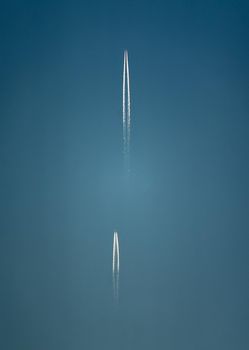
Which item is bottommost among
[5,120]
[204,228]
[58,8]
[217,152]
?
[204,228]

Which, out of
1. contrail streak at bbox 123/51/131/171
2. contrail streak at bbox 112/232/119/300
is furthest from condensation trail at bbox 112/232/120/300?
contrail streak at bbox 123/51/131/171

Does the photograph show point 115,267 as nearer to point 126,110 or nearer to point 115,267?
point 115,267

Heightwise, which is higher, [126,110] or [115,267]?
[126,110]

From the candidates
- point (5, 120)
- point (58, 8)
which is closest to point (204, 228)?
point (5, 120)

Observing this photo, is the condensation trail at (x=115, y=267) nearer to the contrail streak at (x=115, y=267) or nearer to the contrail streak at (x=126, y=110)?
the contrail streak at (x=115, y=267)

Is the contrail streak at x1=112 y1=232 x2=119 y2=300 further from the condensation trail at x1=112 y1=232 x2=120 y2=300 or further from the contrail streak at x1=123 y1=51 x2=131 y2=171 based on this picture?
the contrail streak at x1=123 y1=51 x2=131 y2=171

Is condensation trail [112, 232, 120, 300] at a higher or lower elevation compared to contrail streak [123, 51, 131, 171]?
lower

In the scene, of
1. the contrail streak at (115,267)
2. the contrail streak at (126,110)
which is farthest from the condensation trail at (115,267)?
the contrail streak at (126,110)

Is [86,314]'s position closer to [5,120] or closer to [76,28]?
[5,120]

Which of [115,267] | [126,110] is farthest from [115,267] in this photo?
[126,110]

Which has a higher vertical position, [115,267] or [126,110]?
[126,110]

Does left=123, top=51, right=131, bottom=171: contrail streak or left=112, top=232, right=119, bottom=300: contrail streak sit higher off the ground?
left=123, top=51, right=131, bottom=171: contrail streak
